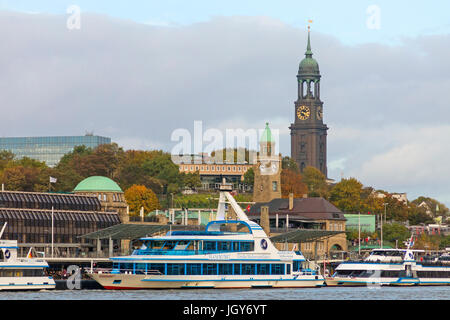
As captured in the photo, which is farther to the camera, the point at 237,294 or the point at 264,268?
the point at 264,268

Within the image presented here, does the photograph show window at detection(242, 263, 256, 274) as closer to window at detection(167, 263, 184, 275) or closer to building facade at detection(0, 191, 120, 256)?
window at detection(167, 263, 184, 275)

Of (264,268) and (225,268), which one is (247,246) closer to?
(264,268)

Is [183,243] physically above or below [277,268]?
above

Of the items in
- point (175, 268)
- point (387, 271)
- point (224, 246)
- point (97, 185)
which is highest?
point (97, 185)

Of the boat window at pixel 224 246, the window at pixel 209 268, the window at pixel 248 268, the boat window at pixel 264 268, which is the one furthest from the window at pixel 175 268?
the boat window at pixel 264 268

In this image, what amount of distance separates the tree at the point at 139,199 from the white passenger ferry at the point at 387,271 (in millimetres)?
68411

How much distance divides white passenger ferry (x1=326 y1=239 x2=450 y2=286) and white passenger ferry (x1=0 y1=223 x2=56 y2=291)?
3450 centimetres

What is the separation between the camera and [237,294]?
94375 mm

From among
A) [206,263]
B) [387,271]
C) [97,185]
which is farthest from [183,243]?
[97,185]

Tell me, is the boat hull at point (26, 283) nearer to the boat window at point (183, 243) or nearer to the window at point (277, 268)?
the boat window at point (183, 243)

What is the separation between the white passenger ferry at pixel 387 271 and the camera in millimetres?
119625

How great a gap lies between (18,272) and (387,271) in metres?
43.1
